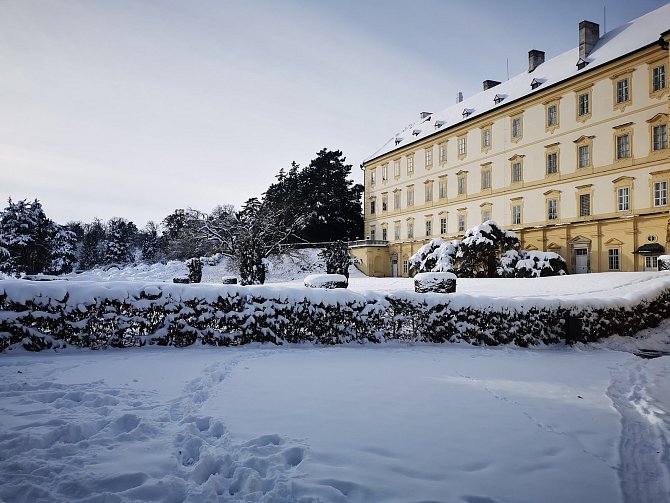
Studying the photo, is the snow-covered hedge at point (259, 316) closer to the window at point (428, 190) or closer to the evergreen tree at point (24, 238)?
the window at point (428, 190)

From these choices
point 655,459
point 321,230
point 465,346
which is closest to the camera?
point 655,459

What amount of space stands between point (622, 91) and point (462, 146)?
552 inches

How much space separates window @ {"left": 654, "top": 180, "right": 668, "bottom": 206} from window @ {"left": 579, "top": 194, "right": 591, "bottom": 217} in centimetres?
418

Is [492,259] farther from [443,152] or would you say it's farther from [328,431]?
[328,431]

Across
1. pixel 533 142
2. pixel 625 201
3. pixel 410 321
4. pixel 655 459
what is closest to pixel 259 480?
pixel 655 459

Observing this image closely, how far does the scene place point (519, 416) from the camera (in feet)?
15.1

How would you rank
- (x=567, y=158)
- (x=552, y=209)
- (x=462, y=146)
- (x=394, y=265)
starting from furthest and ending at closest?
(x=394, y=265) < (x=462, y=146) < (x=552, y=209) < (x=567, y=158)

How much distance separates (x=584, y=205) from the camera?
2961 centimetres

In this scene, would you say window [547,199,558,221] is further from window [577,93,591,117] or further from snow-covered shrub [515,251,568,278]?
window [577,93,591,117]

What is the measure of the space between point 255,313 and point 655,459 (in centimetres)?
740

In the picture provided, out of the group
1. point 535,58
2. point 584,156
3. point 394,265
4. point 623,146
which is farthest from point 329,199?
point 623,146

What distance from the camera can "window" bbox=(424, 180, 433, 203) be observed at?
4266cm

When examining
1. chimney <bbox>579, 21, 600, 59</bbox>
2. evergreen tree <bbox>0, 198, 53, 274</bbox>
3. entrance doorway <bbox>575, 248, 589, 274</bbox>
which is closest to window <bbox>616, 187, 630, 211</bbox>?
entrance doorway <bbox>575, 248, 589, 274</bbox>

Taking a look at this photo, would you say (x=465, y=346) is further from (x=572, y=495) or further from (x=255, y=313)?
(x=572, y=495)
